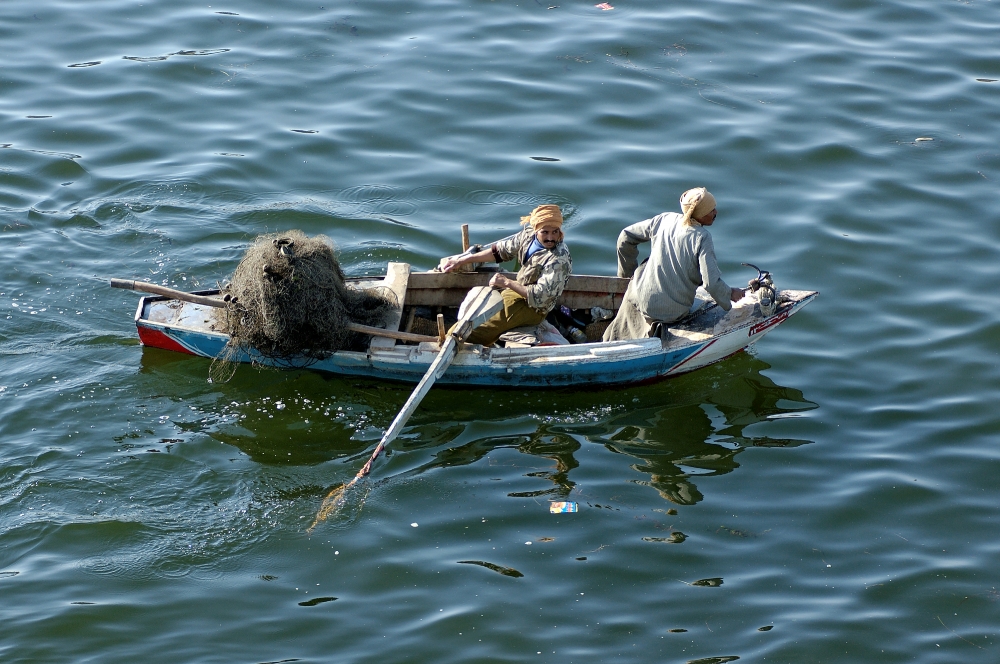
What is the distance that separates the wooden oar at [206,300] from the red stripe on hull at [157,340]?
48 cm

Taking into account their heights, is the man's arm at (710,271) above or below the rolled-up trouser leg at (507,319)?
above

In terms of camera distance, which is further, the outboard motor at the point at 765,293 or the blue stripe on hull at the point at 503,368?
the outboard motor at the point at 765,293

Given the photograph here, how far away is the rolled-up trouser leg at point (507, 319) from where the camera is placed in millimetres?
9422

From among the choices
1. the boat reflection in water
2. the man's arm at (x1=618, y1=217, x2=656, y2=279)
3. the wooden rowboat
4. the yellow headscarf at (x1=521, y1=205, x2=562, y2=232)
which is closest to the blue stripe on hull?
the wooden rowboat

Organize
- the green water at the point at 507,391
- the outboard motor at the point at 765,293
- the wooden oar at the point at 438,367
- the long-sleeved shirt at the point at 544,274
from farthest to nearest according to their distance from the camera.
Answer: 1. the outboard motor at the point at 765,293
2. the long-sleeved shirt at the point at 544,274
3. the wooden oar at the point at 438,367
4. the green water at the point at 507,391

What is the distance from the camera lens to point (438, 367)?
9016mm

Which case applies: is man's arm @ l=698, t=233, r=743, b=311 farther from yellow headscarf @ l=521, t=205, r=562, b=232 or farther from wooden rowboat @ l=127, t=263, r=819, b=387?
yellow headscarf @ l=521, t=205, r=562, b=232

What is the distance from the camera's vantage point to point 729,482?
8961mm

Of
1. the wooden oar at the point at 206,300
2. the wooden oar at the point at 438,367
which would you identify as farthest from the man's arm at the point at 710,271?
the wooden oar at the point at 206,300

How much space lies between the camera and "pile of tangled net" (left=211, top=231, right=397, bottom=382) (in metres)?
8.95

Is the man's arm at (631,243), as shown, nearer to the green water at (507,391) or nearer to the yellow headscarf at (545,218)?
the yellow headscarf at (545,218)

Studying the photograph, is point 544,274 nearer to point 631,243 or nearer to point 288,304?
point 631,243

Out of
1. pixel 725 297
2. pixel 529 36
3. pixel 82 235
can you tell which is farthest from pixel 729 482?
pixel 529 36

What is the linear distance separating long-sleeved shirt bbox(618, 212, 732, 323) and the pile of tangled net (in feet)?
8.11
